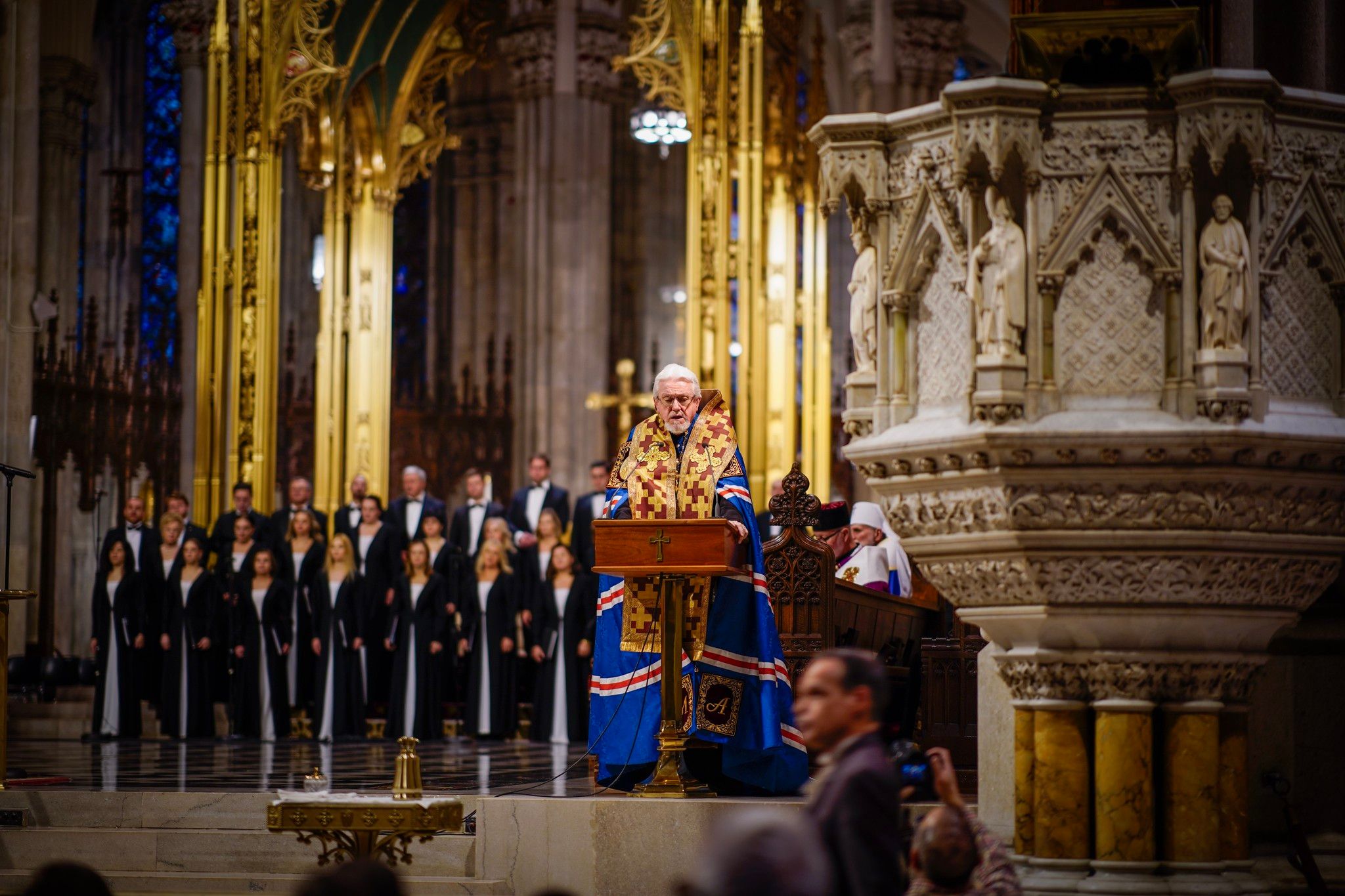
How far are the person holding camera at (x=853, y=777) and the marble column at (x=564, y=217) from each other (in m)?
14.8

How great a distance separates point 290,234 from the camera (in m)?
26.3

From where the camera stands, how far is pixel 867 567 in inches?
399

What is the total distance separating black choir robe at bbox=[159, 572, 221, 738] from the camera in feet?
45.9

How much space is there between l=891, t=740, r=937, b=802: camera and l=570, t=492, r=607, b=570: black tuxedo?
8.95 metres

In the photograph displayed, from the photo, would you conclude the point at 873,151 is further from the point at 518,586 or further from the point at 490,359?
the point at 490,359

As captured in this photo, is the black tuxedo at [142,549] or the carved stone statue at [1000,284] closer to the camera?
the carved stone statue at [1000,284]

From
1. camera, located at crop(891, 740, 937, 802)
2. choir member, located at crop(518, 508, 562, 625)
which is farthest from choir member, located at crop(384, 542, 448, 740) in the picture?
camera, located at crop(891, 740, 937, 802)

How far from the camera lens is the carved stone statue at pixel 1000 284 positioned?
5.30 metres

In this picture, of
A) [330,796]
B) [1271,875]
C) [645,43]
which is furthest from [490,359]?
[1271,875]

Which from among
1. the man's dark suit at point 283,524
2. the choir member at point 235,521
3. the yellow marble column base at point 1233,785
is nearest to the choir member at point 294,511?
the man's dark suit at point 283,524

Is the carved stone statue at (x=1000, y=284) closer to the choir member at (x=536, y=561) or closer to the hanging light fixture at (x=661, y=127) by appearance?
the choir member at (x=536, y=561)

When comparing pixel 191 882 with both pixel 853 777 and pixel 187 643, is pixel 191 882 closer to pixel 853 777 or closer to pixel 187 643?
pixel 853 777

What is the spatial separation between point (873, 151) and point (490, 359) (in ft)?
46.8

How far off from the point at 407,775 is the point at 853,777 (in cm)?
311
